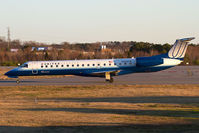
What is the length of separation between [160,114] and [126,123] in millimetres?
2724

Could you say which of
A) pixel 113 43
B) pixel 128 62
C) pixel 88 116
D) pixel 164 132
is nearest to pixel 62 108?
pixel 88 116

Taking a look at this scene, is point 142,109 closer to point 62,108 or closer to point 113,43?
point 62,108

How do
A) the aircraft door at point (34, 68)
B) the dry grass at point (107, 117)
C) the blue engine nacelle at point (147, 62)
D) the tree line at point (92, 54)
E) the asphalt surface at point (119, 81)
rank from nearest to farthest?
the dry grass at point (107, 117) → the blue engine nacelle at point (147, 62) → the asphalt surface at point (119, 81) → the aircraft door at point (34, 68) → the tree line at point (92, 54)

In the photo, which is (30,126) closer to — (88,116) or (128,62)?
(88,116)

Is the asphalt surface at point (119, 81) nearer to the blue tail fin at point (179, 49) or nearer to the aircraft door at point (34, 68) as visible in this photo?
the aircraft door at point (34, 68)

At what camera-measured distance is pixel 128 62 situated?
34.0 metres

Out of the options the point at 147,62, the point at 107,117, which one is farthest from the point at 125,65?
the point at 107,117

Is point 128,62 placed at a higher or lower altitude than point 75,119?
higher

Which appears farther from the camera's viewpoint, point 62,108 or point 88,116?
point 62,108

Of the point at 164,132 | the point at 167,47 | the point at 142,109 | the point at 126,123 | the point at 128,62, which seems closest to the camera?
the point at 164,132

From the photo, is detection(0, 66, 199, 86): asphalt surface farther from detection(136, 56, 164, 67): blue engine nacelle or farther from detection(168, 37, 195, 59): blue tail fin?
detection(168, 37, 195, 59): blue tail fin

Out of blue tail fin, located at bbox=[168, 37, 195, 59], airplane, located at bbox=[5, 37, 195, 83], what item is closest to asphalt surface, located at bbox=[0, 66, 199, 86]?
airplane, located at bbox=[5, 37, 195, 83]

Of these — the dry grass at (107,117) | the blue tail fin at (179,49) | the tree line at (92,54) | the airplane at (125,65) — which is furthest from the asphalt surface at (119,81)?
the tree line at (92,54)

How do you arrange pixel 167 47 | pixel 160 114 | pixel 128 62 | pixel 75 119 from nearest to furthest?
1. pixel 75 119
2. pixel 160 114
3. pixel 128 62
4. pixel 167 47
